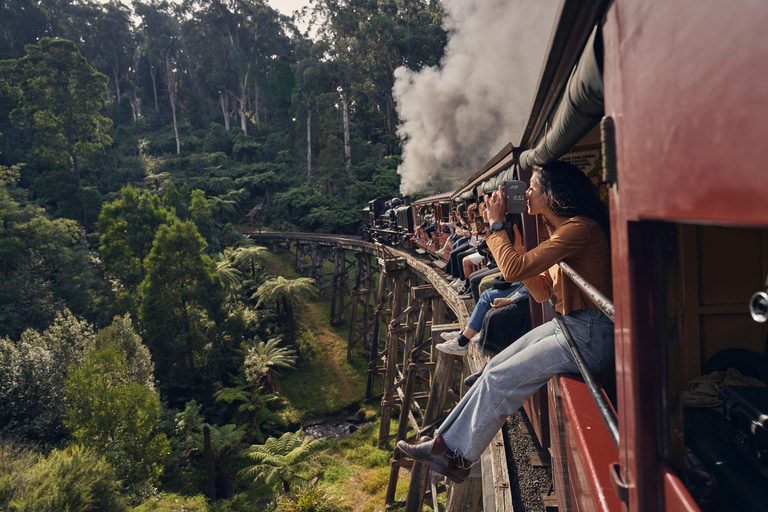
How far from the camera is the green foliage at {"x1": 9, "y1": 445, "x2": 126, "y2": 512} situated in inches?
275

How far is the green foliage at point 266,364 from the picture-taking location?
1416cm

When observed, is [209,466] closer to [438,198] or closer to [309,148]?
[438,198]

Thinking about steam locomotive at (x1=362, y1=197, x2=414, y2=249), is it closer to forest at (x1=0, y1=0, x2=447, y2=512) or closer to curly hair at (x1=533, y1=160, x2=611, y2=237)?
forest at (x1=0, y1=0, x2=447, y2=512)

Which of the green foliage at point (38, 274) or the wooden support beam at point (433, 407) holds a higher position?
the green foliage at point (38, 274)

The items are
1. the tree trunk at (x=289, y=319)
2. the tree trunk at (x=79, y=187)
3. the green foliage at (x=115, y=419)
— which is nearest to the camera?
the green foliage at (x=115, y=419)

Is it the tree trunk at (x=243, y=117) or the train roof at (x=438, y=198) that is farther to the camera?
the tree trunk at (x=243, y=117)

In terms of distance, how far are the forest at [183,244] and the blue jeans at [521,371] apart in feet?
25.8

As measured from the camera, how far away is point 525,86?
17234 millimetres

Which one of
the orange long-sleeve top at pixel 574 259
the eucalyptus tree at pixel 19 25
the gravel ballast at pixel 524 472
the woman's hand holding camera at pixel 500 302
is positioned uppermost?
the eucalyptus tree at pixel 19 25

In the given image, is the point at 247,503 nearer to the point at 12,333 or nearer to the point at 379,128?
the point at 12,333

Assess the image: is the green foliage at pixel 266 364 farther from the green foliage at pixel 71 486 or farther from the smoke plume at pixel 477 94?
the smoke plume at pixel 477 94

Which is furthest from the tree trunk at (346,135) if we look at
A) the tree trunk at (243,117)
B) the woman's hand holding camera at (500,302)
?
the woman's hand holding camera at (500,302)

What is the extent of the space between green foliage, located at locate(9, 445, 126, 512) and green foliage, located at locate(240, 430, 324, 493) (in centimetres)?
252

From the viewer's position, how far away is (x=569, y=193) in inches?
81.4
